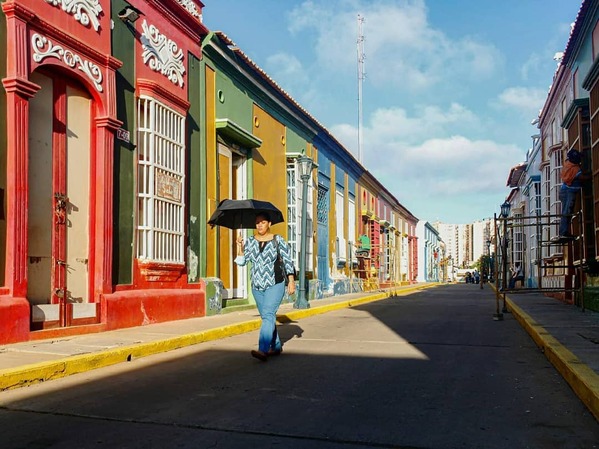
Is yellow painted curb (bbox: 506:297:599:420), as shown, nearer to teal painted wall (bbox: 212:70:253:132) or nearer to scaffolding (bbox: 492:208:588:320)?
scaffolding (bbox: 492:208:588:320)

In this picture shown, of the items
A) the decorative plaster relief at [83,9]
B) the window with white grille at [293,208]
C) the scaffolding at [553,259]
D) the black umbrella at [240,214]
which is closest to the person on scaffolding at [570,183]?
the scaffolding at [553,259]

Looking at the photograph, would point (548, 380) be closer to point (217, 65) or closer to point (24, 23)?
point (24, 23)

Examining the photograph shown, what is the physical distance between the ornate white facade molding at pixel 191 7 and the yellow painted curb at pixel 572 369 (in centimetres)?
838

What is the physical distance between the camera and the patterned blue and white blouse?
23.8 feet

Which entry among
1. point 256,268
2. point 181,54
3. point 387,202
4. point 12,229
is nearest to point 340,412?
point 256,268

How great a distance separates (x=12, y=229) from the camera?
732cm

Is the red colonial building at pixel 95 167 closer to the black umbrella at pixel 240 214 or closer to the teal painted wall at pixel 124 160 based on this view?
the teal painted wall at pixel 124 160

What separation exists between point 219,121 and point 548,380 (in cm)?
881

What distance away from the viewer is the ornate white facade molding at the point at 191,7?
39.0ft

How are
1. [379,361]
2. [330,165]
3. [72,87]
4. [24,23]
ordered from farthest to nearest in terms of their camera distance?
[330,165] → [72,87] → [24,23] → [379,361]

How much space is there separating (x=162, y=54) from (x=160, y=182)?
2.29 meters

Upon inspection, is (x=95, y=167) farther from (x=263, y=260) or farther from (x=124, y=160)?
(x=263, y=260)

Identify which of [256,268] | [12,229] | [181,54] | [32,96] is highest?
[181,54]

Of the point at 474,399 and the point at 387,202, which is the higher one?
the point at 387,202
